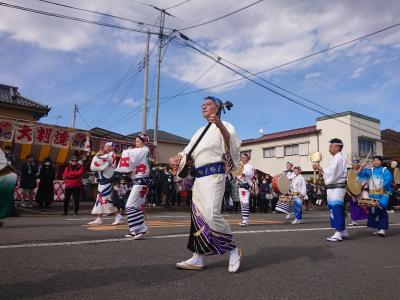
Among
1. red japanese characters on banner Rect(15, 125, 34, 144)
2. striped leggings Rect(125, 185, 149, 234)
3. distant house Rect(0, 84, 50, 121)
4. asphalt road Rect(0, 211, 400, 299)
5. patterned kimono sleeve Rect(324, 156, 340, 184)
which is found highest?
distant house Rect(0, 84, 50, 121)

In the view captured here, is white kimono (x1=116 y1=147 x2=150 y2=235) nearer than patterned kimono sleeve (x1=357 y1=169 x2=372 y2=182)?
Yes

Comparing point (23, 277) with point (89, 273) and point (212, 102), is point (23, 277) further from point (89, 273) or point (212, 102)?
point (212, 102)

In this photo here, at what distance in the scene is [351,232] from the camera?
8969 millimetres

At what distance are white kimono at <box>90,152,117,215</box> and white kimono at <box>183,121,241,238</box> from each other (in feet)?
15.5

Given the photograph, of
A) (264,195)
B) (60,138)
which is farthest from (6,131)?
(264,195)

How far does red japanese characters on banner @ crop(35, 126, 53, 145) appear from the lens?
1516 cm

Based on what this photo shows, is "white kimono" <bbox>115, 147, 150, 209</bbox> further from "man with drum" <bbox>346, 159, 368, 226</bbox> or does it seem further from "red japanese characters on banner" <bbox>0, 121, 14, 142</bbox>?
"red japanese characters on banner" <bbox>0, 121, 14, 142</bbox>

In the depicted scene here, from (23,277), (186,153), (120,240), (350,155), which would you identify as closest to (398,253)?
(186,153)

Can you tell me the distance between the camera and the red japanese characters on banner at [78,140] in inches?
632

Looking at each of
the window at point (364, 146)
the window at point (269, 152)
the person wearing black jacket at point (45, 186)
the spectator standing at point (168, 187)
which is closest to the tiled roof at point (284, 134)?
the window at point (269, 152)

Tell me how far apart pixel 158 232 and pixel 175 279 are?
3.76 metres

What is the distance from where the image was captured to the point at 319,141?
1265 inches

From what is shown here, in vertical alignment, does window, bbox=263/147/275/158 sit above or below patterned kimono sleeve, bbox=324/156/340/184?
above

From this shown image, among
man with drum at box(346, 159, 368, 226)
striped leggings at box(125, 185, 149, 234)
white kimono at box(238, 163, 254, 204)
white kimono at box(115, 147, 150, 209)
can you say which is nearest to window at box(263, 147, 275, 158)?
white kimono at box(238, 163, 254, 204)
